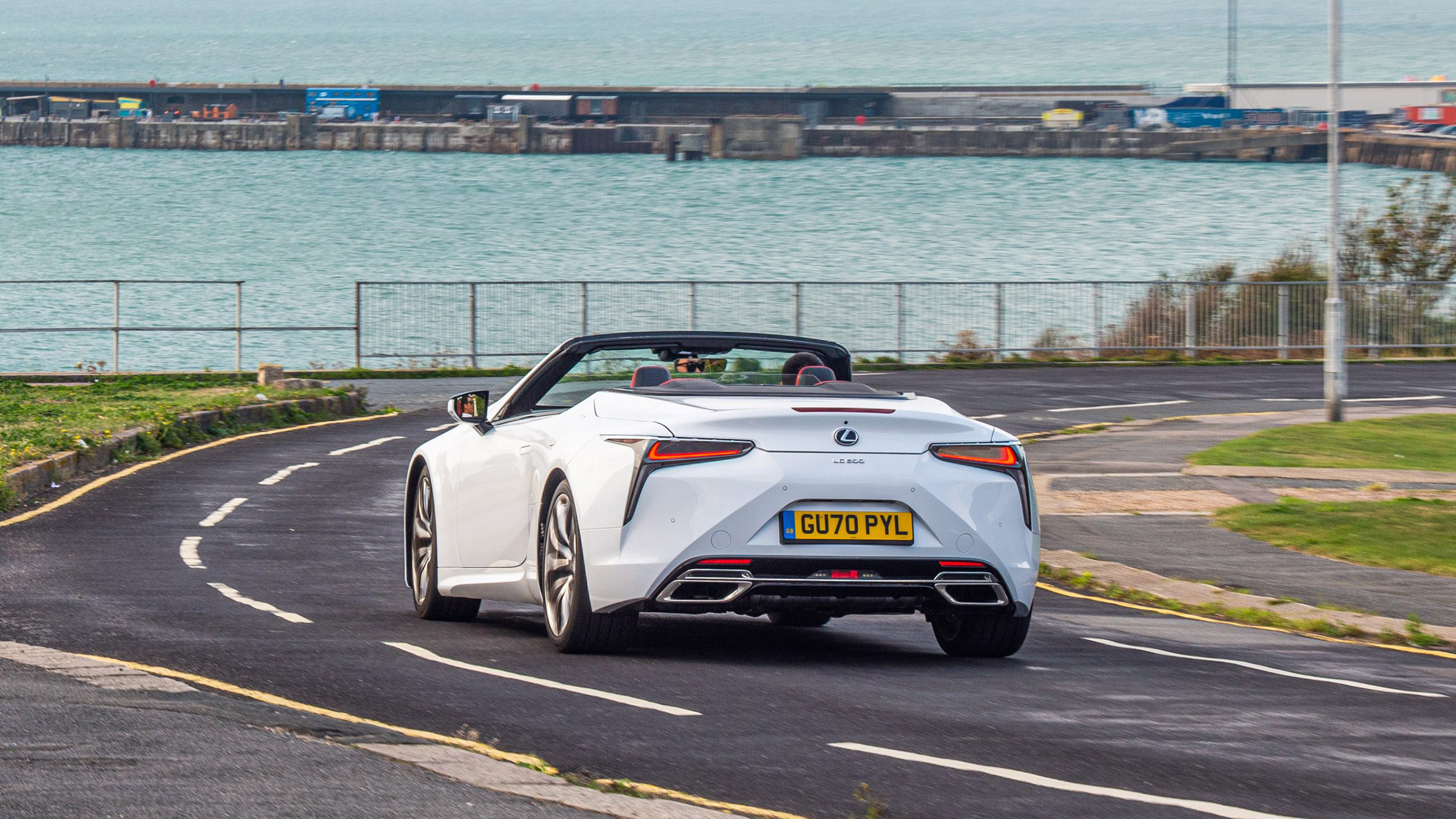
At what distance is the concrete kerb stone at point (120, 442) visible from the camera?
1662 centimetres

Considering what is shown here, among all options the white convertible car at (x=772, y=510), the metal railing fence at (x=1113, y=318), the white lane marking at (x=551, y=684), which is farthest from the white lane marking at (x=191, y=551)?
the metal railing fence at (x=1113, y=318)

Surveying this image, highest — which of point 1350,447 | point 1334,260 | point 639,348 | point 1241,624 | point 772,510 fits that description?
point 1334,260

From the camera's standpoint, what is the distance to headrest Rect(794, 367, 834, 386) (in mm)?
9078

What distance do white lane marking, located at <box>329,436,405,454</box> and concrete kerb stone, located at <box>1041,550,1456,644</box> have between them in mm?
10329

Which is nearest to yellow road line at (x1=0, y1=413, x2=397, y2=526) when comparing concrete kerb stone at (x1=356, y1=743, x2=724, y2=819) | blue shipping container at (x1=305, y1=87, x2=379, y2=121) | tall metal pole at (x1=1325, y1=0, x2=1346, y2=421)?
concrete kerb stone at (x1=356, y1=743, x2=724, y2=819)

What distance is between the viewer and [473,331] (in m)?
36.2

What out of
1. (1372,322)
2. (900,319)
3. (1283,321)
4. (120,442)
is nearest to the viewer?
(120,442)

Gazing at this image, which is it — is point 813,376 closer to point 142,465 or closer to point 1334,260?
point 142,465

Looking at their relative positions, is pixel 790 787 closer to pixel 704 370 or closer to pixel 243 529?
pixel 704 370

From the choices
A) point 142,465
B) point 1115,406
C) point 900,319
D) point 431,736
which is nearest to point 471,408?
point 431,736

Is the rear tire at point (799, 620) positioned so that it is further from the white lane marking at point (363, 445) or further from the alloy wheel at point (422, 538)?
the white lane marking at point (363, 445)

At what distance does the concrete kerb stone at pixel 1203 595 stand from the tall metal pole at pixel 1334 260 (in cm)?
1155

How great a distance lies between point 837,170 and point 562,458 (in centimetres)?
14522

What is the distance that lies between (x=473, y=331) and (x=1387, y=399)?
16.4 meters
